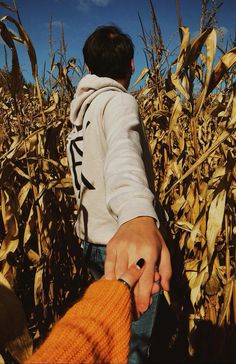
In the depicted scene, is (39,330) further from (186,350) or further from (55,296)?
(186,350)

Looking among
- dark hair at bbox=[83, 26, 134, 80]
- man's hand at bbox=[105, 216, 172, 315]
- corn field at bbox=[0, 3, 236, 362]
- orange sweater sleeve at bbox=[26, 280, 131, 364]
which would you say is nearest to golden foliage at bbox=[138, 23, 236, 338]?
corn field at bbox=[0, 3, 236, 362]

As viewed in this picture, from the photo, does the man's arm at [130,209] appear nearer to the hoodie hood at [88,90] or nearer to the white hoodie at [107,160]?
the white hoodie at [107,160]

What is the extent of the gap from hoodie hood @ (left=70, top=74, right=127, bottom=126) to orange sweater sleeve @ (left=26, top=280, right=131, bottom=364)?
819 mm

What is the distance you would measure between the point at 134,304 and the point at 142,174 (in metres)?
0.30

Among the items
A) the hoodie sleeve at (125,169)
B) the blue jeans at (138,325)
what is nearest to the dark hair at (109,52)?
the hoodie sleeve at (125,169)

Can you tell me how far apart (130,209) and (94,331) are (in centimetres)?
24

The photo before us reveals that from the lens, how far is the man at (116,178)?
524mm

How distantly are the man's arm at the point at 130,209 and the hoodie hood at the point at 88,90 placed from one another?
0.22 meters

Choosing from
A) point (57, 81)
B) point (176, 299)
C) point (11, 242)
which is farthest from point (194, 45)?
point (57, 81)

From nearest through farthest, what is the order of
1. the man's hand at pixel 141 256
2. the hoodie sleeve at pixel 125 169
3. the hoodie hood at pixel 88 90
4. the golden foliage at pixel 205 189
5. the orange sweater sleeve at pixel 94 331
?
the orange sweater sleeve at pixel 94 331 < the man's hand at pixel 141 256 < the hoodie sleeve at pixel 125 169 < the golden foliage at pixel 205 189 < the hoodie hood at pixel 88 90

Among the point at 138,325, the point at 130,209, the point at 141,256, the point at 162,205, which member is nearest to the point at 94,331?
the point at 141,256

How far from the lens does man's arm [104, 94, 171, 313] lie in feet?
1.68

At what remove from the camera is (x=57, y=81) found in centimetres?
271

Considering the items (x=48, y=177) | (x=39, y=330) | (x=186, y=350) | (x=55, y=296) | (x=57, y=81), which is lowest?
(x=186, y=350)
